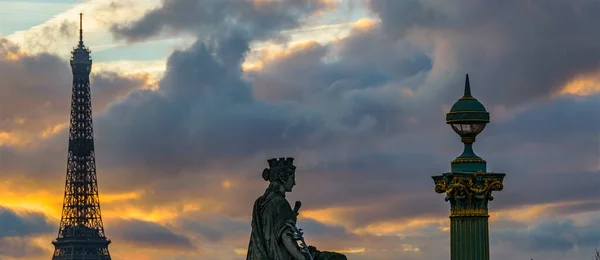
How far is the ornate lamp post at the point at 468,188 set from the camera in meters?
31.0

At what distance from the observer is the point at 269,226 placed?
25719 millimetres

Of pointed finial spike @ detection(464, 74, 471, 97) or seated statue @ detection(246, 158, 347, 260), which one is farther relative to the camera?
pointed finial spike @ detection(464, 74, 471, 97)

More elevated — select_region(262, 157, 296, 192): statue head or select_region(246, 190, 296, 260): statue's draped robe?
select_region(262, 157, 296, 192): statue head

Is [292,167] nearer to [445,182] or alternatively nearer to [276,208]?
[276,208]

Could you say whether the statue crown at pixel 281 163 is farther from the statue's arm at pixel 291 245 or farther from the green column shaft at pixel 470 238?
the green column shaft at pixel 470 238

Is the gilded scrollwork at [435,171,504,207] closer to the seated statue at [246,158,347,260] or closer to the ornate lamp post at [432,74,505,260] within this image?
the ornate lamp post at [432,74,505,260]

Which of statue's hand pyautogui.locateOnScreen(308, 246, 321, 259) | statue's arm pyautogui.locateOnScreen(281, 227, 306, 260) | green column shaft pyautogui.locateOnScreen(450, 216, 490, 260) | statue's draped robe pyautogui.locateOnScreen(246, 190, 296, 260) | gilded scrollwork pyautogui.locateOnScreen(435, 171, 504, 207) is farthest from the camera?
gilded scrollwork pyautogui.locateOnScreen(435, 171, 504, 207)

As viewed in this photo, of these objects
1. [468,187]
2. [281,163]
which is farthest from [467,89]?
[281,163]

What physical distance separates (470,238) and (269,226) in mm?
6083

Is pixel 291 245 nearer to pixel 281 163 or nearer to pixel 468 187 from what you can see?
pixel 281 163

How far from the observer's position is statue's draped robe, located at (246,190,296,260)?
25.7m

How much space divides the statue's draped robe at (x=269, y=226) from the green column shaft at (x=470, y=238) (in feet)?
18.8

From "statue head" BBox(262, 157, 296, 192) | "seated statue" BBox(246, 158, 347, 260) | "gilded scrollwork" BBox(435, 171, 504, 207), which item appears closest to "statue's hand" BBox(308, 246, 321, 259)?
"seated statue" BBox(246, 158, 347, 260)

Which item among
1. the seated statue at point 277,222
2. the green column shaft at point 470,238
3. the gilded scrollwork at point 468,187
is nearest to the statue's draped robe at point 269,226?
the seated statue at point 277,222
